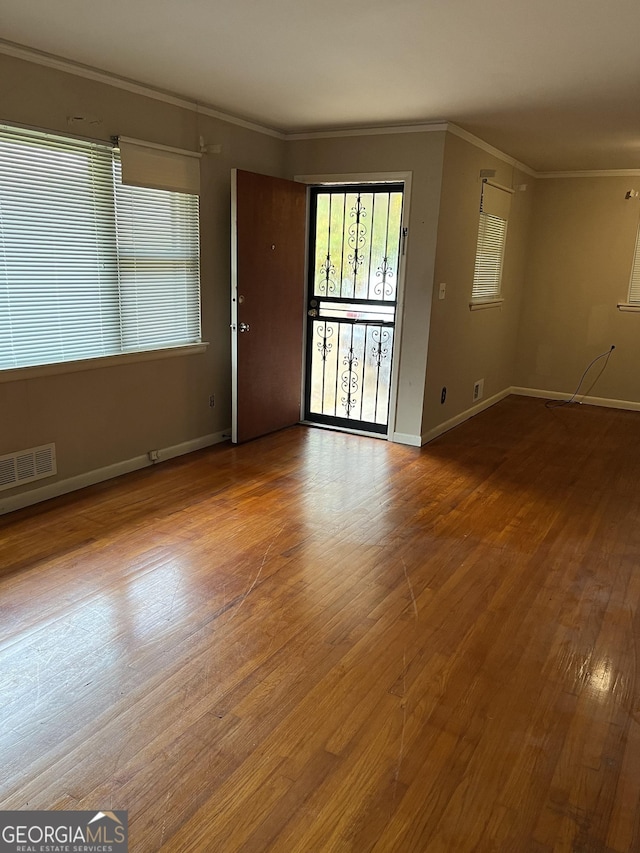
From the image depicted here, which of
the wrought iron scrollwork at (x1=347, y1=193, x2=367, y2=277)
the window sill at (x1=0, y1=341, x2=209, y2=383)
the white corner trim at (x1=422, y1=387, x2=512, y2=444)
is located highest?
the wrought iron scrollwork at (x1=347, y1=193, x2=367, y2=277)

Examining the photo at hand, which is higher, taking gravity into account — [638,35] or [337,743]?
[638,35]

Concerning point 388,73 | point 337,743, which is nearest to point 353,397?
point 388,73

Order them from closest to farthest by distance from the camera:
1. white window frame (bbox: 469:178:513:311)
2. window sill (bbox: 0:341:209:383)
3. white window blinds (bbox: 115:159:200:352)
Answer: window sill (bbox: 0:341:209:383) < white window blinds (bbox: 115:159:200:352) < white window frame (bbox: 469:178:513:311)

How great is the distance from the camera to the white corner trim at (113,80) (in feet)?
10.2

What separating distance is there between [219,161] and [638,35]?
9.20 feet

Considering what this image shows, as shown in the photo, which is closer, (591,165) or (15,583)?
(15,583)

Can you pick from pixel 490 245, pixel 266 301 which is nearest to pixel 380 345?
pixel 266 301

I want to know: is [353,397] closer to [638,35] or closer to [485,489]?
[485,489]

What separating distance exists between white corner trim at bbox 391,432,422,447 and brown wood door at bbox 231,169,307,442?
3.17 ft

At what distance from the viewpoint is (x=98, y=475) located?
13.1 ft

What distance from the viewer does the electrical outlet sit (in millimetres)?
6147

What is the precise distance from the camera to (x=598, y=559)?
10.6 ft

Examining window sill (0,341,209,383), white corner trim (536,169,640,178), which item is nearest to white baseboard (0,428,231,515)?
window sill (0,341,209,383)

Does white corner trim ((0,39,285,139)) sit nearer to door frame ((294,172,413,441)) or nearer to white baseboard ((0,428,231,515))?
door frame ((294,172,413,441))
